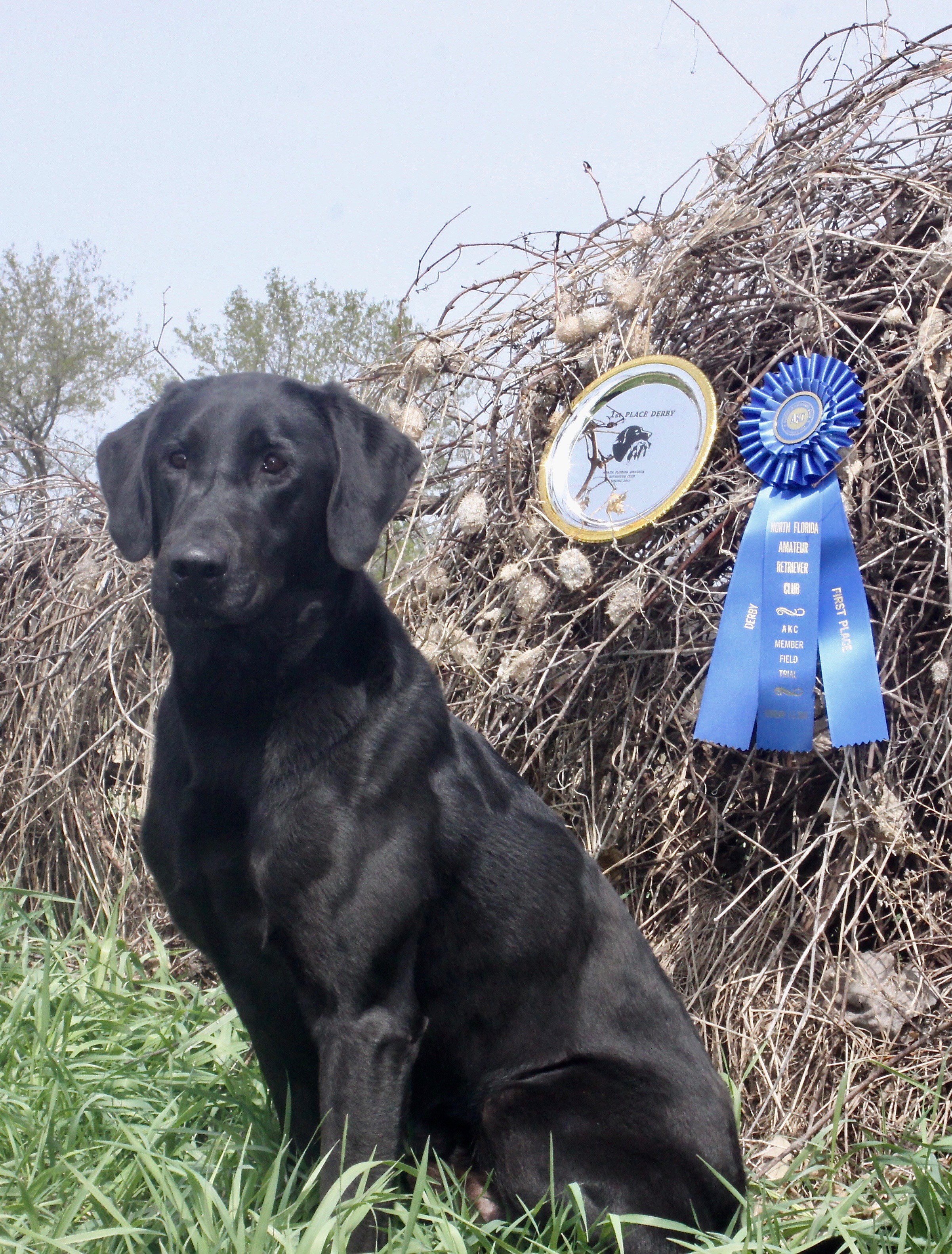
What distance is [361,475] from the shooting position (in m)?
2.04

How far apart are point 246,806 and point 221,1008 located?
1.34 m

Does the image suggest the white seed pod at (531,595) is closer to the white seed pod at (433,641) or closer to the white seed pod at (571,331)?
the white seed pod at (433,641)

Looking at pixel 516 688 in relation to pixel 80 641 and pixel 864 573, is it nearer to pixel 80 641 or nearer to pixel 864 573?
pixel 864 573

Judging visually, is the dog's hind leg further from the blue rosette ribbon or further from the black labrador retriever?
the blue rosette ribbon

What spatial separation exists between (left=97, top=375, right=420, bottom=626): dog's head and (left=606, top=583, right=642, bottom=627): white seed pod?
0.77 metres

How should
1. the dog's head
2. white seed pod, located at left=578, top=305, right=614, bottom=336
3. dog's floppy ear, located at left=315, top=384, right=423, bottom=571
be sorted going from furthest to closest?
white seed pod, located at left=578, top=305, right=614, bottom=336
dog's floppy ear, located at left=315, top=384, right=423, bottom=571
the dog's head

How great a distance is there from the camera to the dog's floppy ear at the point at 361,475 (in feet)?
6.36

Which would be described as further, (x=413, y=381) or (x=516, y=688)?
(x=413, y=381)

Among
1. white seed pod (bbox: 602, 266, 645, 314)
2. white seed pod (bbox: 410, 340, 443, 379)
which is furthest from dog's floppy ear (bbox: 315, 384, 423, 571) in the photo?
white seed pod (bbox: 410, 340, 443, 379)

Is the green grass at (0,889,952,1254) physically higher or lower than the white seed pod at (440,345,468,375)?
lower

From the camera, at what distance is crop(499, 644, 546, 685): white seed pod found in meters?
2.79

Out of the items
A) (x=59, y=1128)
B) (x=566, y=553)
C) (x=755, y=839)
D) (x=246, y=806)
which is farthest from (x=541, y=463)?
(x=59, y=1128)

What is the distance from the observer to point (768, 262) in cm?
275

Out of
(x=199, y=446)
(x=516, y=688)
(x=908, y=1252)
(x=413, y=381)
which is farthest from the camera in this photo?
(x=413, y=381)
